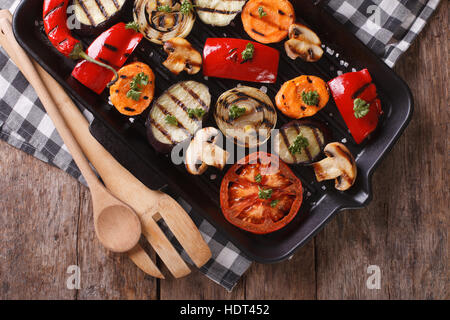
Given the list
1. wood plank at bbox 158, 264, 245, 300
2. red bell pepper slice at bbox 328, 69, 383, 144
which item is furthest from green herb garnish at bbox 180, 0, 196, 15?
wood plank at bbox 158, 264, 245, 300

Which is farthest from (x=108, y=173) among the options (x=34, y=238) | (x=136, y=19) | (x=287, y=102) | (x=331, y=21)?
(x=331, y=21)

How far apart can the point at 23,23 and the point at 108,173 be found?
1205 millimetres

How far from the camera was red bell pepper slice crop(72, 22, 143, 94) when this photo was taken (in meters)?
2.85

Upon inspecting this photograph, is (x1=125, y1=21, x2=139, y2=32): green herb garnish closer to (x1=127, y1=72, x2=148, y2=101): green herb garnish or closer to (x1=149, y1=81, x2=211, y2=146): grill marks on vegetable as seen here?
(x1=127, y1=72, x2=148, y2=101): green herb garnish

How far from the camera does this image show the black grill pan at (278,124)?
2773 mm

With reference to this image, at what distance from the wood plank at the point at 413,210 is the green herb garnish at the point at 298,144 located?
721 mm

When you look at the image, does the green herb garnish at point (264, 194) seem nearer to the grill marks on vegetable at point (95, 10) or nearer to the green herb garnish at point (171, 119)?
the green herb garnish at point (171, 119)

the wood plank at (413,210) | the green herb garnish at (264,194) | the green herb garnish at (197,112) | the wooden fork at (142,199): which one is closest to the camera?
the green herb garnish at (264,194)

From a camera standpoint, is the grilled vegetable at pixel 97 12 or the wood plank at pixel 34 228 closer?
the grilled vegetable at pixel 97 12

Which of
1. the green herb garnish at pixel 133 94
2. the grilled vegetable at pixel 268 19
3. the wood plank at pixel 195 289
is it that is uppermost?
the grilled vegetable at pixel 268 19

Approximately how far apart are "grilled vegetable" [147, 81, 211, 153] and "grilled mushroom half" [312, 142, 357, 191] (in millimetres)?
933

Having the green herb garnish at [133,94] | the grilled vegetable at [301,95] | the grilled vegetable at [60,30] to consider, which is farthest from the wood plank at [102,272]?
the grilled vegetable at [301,95]

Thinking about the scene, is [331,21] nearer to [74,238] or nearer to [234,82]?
[234,82]

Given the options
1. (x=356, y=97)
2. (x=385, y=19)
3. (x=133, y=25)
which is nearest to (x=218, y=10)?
(x=133, y=25)
